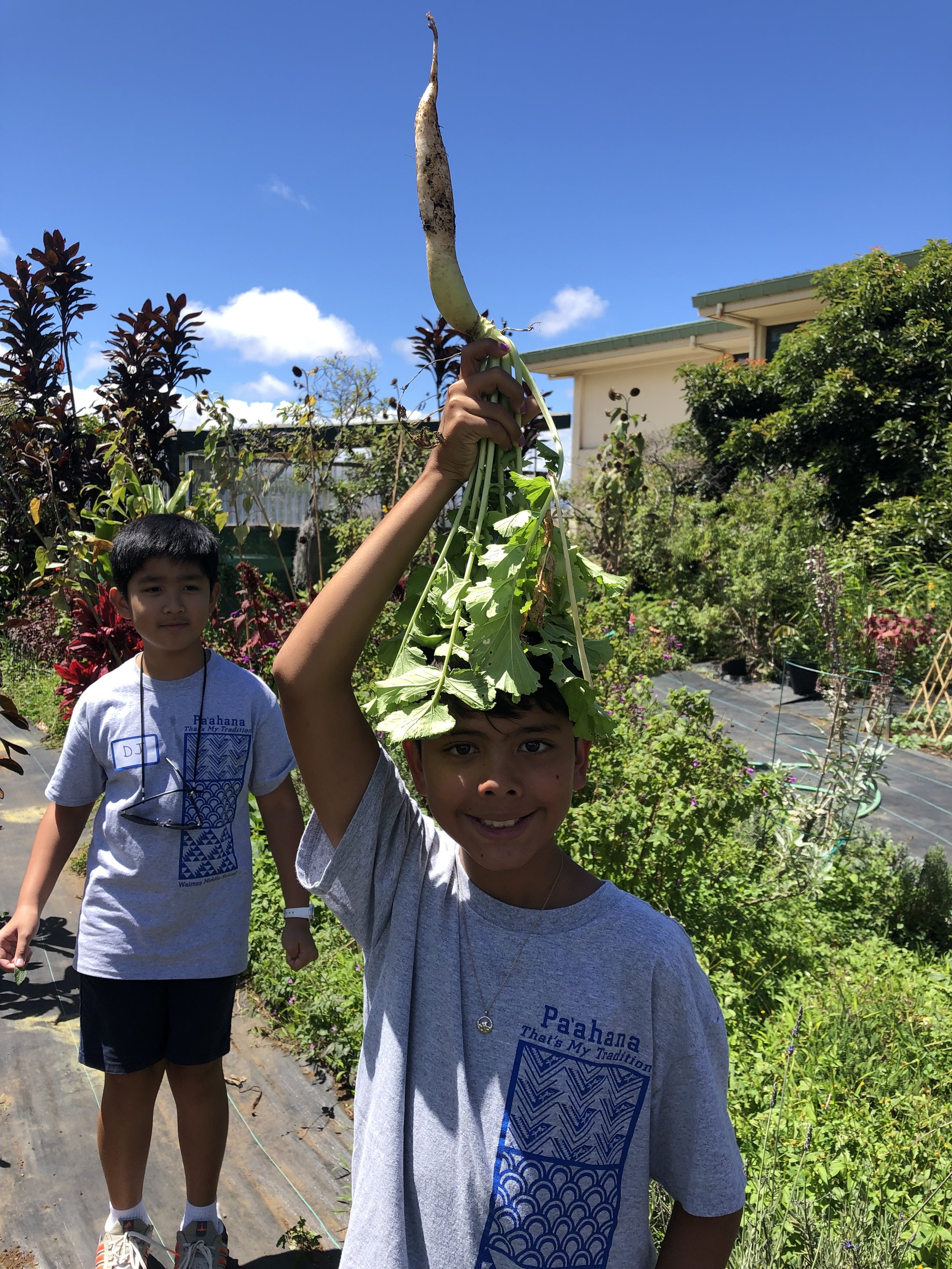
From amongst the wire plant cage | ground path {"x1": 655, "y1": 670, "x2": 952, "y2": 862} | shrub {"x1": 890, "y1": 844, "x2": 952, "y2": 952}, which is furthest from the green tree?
shrub {"x1": 890, "y1": 844, "x2": 952, "y2": 952}

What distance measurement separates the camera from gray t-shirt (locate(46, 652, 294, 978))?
6.77 feet

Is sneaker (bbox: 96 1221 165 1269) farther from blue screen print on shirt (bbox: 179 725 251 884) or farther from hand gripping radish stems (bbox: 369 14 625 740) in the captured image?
hand gripping radish stems (bbox: 369 14 625 740)

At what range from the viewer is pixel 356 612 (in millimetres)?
1187

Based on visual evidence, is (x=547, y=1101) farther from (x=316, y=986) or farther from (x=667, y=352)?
(x=667, y=352)

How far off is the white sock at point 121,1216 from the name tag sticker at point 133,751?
1116mm

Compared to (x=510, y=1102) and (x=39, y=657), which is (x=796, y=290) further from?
(x=510, y=1102)

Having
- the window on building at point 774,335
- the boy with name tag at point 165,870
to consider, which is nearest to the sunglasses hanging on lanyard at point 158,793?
the boy with name tag at point 165,870

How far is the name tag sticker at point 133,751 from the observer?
6.93 feet

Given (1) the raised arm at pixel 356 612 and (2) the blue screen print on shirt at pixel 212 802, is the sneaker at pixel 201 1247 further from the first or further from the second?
(1) the raised arm at pixel 356 612

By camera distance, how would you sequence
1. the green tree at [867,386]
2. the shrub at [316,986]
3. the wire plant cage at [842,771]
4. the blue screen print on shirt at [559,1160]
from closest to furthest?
1. the blue screen print on shirt at [559,1160]
2. the shrub at [316,986]
3. the wire plant cage at [842,771]
4. the green tree at [867,386]

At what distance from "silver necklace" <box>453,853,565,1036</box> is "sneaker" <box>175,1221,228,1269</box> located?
158 centimetres

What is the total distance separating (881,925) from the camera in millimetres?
3953

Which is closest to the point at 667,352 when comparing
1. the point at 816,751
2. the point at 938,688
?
the point at 938,688

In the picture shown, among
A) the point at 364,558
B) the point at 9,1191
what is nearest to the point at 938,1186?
the point at 364,558
